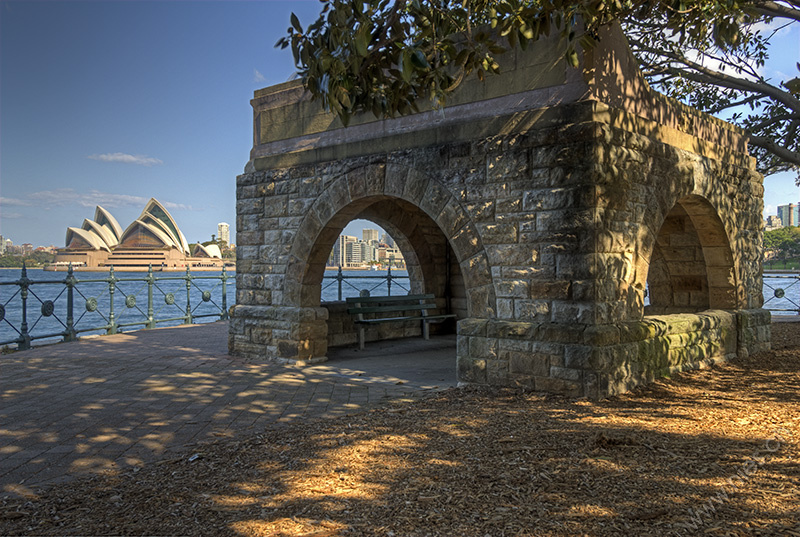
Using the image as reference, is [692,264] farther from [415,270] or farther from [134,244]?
[134,244]

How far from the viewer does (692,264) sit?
29.6 ft

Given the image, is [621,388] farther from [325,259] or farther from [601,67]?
[325,259]

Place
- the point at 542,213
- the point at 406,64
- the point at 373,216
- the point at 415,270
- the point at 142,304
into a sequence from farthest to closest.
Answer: the point at 142,304 < the point at 415,270 < the point at 373,216 < the point at 542,213 < the point at 406,64

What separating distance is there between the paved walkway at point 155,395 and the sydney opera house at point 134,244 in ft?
134

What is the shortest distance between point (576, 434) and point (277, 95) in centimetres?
660

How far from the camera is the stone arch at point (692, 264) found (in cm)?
802

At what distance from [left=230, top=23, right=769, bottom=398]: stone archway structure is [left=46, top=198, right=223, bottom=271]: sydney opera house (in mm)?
42153

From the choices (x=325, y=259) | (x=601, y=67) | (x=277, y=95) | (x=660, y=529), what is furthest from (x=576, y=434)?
(x=277, y=95)

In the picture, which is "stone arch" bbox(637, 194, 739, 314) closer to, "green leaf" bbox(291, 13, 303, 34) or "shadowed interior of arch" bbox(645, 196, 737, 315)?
"shadowed interior of arch" bbox(645, 196, 737, 315)

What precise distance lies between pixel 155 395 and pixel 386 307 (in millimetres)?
4433

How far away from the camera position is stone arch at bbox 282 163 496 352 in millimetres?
6539

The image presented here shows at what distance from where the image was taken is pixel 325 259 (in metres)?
8.42

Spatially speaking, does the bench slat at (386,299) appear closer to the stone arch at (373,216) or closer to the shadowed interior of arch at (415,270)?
the shadowed interior of arch at (415,270)

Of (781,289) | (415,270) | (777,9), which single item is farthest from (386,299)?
(781,289)
